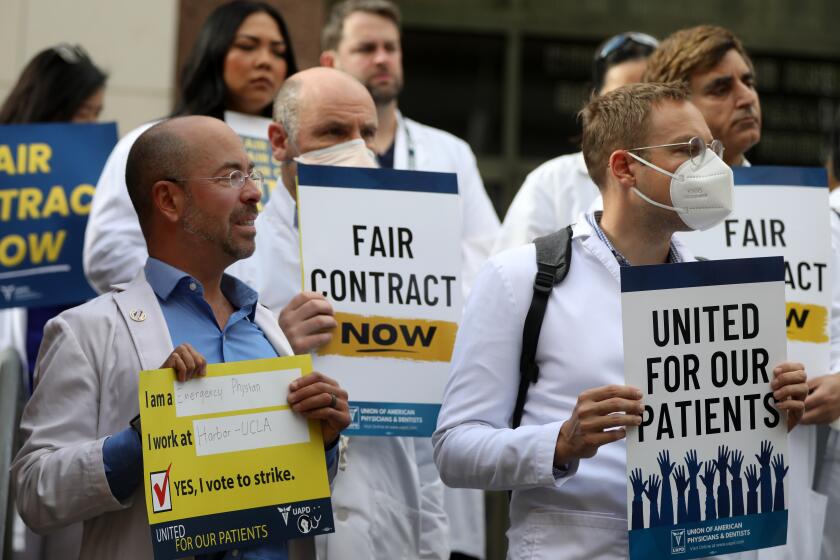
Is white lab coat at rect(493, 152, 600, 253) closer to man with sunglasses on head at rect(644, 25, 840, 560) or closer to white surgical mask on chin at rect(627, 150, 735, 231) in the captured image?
Result: man with sunglasses on head at rect(644, 25, 840, 560)

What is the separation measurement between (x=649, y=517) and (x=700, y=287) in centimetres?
63

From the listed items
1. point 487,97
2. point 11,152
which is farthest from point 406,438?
point 487,97

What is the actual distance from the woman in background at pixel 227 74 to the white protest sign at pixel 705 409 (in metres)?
2.32

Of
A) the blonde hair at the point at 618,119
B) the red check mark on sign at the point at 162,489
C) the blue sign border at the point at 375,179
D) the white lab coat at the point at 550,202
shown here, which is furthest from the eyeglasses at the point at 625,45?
the red check mark on sign at the point at 162,489

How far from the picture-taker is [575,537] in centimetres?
373

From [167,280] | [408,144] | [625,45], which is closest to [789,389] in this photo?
[167,280]

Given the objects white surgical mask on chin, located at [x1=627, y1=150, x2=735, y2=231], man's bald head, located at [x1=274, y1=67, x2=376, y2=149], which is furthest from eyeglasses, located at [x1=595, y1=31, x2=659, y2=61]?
white surgical mask on chin, located at [x1=627, y1=150, x2=735, y2=231]

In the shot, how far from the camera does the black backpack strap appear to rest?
3834 mm

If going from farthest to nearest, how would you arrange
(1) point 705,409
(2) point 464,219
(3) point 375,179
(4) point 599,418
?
(2) point 464,219 → (3) point 375,179 → (1) point 705,409 → (4) point 599,418

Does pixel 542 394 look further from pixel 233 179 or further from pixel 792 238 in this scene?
pixel 792 238

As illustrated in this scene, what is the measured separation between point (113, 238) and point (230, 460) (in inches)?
70.9

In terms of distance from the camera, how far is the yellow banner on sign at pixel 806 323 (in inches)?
184

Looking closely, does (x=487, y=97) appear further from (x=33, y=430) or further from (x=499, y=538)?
(x=33, y=430)

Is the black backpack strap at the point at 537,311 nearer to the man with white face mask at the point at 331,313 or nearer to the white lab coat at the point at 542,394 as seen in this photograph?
the white lab coat at the point at 542,394
